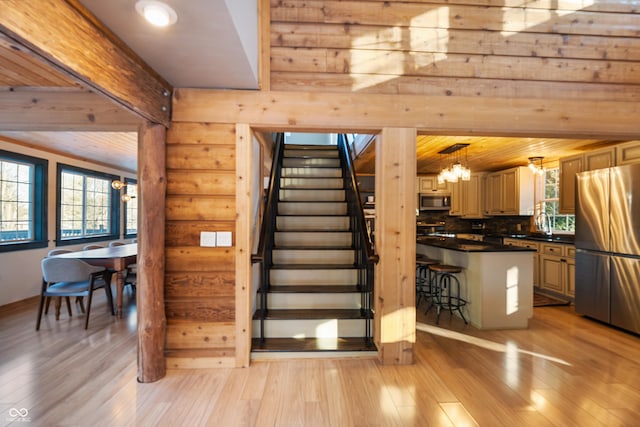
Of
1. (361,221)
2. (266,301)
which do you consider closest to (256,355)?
(266,301)

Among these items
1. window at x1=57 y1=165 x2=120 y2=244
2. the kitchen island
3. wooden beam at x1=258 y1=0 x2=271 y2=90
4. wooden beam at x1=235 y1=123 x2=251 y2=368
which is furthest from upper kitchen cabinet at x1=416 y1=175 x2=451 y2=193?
window at x1=57 y1=165 x2=120 y2=244

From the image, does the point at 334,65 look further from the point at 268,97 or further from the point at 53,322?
the point at 53,322

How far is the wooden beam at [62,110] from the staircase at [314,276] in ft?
5.32

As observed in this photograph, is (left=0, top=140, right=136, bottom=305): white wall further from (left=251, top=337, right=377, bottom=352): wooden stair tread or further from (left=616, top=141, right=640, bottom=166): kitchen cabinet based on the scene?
(left=616, top=141, right=640, bottom=166): kitchen cabinet

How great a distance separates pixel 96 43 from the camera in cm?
158

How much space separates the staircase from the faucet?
443 centimetres

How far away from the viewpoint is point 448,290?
392cm

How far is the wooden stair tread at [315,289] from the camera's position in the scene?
117 inches

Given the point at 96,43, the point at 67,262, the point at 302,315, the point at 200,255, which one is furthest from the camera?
the point at 67,262

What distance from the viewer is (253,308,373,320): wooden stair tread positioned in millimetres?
2779

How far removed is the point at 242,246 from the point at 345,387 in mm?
1374

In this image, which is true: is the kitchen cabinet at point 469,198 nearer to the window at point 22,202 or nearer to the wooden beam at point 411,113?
the wooden beam at point 411,113

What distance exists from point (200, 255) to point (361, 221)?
1664mm

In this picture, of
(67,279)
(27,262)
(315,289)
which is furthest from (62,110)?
(27,262)
